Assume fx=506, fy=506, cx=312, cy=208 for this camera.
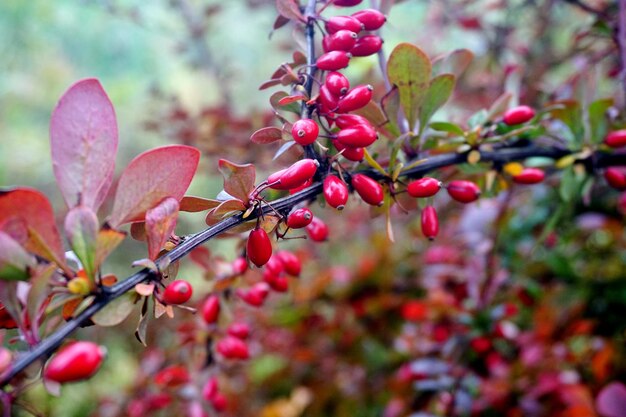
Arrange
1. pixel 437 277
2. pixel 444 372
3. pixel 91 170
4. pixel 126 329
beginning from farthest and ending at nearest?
pixel 126 329 → pixel 437 277 → pixel 444 372 → pixel 91 170

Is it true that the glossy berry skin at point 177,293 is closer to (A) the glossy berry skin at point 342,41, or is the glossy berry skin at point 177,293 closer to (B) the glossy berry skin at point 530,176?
(A) the glossy berry skin at point 342,41

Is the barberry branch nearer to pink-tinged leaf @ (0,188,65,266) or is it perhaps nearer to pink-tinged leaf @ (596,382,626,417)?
pink-tinged leaf @ (0,188,65,266)

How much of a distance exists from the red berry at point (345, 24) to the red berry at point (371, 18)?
2 centimetres

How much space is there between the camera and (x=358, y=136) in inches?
17.6

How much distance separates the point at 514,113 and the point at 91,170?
460mm

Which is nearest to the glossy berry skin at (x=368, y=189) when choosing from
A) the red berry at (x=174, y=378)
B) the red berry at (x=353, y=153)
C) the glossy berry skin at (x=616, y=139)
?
the red berry at (x=353, y=153)

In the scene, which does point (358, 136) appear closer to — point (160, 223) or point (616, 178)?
point (160, 223)

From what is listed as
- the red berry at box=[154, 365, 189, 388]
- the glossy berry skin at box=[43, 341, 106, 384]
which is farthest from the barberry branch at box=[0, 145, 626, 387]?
the red berry at box=[154, 365, 189, 388]

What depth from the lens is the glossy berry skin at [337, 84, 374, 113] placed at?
46 centimetres

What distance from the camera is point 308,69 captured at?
1.66ft

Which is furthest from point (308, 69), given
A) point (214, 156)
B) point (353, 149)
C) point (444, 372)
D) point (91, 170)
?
point (214, 156)

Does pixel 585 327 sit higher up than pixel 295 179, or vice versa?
pixel 295 179

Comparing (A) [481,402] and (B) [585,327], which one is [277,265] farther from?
(B) [585,327]

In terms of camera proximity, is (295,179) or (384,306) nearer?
(295,179)
